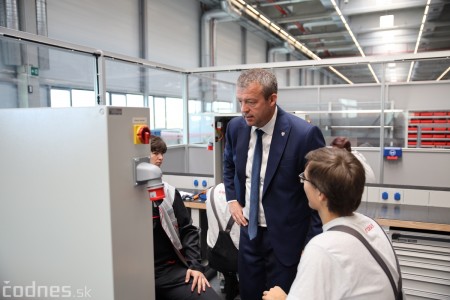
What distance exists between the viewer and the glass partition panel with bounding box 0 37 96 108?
3.07 m

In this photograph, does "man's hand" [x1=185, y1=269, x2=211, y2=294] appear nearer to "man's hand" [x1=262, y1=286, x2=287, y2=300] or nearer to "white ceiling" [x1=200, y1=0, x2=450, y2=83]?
"man's hand" [x1=262, y1=286, x2=287, y2=300]

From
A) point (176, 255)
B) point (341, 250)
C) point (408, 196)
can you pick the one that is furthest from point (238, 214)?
point (408, 196)

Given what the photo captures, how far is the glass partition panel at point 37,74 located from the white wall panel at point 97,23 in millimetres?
343

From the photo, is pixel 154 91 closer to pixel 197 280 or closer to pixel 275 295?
pixel 197 280

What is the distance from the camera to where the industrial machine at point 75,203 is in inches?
36.3

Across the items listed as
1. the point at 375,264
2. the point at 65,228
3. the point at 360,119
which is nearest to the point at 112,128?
the point at 65,228

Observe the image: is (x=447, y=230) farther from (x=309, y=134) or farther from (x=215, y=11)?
(x=215, y=11)

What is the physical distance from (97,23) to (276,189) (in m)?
3.77

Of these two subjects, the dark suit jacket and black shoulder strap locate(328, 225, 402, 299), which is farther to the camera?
the dark suit jacket

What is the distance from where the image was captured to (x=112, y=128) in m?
0.91

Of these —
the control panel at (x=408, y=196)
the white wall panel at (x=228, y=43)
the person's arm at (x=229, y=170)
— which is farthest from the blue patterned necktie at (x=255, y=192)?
the white wall panel at (x=228, y=43)

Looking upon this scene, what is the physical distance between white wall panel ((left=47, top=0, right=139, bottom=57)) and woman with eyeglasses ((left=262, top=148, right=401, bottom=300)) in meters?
3.62

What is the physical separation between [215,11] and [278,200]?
525cm

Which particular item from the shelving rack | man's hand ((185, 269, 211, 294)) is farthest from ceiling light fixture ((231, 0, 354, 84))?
man's hand ((185, 269, 211, 294))
